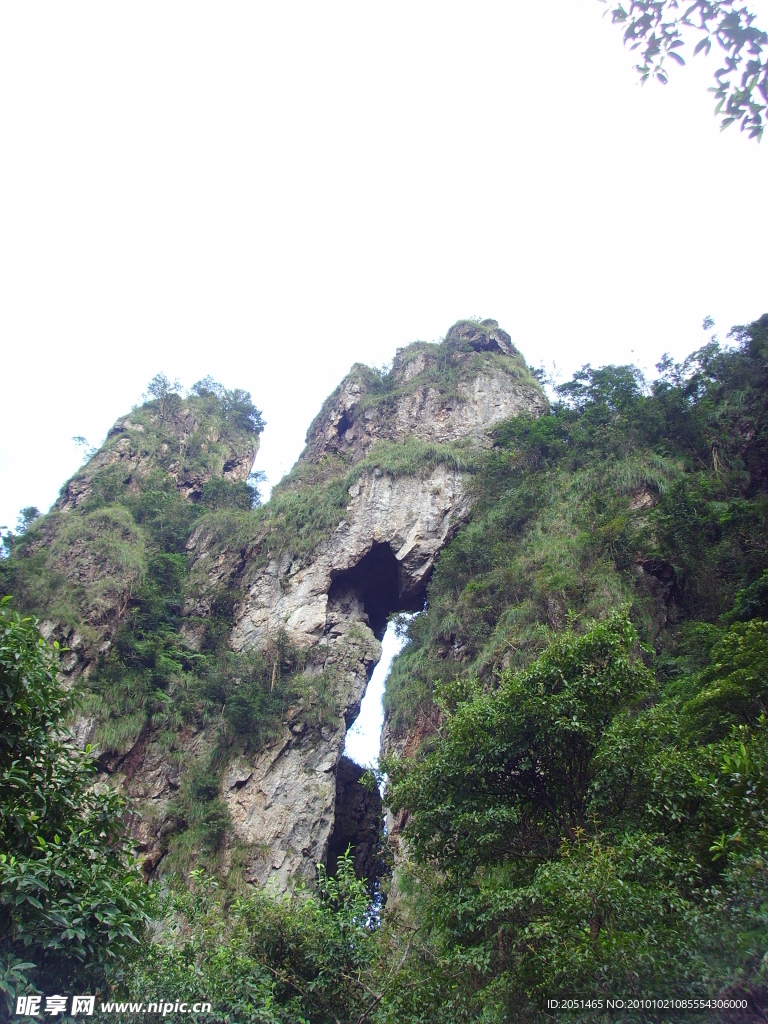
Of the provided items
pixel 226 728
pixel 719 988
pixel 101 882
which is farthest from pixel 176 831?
pixel 719 988

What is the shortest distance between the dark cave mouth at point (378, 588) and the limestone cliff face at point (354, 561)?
4 centimetres

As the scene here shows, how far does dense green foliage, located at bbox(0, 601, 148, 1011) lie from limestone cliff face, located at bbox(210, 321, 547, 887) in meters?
5.66

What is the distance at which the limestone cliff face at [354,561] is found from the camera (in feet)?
58.3

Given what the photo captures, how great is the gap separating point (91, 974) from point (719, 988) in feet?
14.3

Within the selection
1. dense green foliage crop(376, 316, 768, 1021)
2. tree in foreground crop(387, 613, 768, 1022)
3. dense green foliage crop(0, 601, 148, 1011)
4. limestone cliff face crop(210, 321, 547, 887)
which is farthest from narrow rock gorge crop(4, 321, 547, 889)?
dense green foliage crop(0, 601, 148, 1011)

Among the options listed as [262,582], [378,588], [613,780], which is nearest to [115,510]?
→ [262,582]

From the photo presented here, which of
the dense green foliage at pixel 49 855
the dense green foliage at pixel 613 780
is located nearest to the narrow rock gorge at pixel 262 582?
the dense green foliage at pixel 613 780

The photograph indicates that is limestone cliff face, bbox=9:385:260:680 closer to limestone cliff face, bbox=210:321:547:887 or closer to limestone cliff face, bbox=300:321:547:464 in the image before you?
limestone cliff face, bbox=210:321:547:887

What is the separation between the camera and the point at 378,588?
2423 cm

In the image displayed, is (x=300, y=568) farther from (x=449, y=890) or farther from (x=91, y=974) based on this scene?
(x=91, y=974)

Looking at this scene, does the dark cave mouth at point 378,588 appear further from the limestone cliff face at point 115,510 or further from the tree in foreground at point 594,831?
the tree in foreground at point 594,831

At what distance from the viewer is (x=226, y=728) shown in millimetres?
19391

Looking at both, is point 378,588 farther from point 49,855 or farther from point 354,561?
point 49,855

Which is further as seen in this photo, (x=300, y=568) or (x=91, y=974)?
(x=300, y=568)
